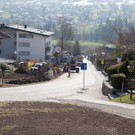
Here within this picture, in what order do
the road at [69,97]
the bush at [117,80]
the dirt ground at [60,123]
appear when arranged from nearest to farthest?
the dirt ground at [60,123] < the road at [69,97] < the bush at [117,80]

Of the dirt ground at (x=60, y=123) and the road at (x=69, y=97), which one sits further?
the road at (x=69, y=97)

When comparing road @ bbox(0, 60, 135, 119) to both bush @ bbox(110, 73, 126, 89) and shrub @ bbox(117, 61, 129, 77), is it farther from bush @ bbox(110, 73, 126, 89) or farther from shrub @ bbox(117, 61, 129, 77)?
shrub @ bbox(117, 61, 129, 77)

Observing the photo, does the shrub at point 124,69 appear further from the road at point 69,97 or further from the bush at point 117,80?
the road at point 69,97

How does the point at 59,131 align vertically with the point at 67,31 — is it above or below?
below

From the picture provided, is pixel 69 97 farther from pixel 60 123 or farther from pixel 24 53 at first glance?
pixel 24 53

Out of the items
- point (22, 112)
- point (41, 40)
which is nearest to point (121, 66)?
point (22, 112)

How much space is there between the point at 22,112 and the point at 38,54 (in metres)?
68.8

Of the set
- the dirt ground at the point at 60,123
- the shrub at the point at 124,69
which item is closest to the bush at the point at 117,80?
the shrub at the point at 124,69

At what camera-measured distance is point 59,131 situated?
905 centimetres

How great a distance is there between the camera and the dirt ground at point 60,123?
9055 mm

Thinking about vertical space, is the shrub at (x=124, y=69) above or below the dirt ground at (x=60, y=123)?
above

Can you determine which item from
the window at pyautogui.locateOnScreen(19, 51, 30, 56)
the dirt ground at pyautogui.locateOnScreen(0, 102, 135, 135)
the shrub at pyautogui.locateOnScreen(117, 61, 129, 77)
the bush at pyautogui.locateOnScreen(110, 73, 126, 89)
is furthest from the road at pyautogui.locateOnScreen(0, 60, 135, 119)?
the window at pyautogui.locateOnScreen(19, 51, 30, 56)

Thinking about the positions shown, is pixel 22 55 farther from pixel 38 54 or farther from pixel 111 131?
pixel 111 131

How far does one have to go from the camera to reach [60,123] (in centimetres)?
1006
